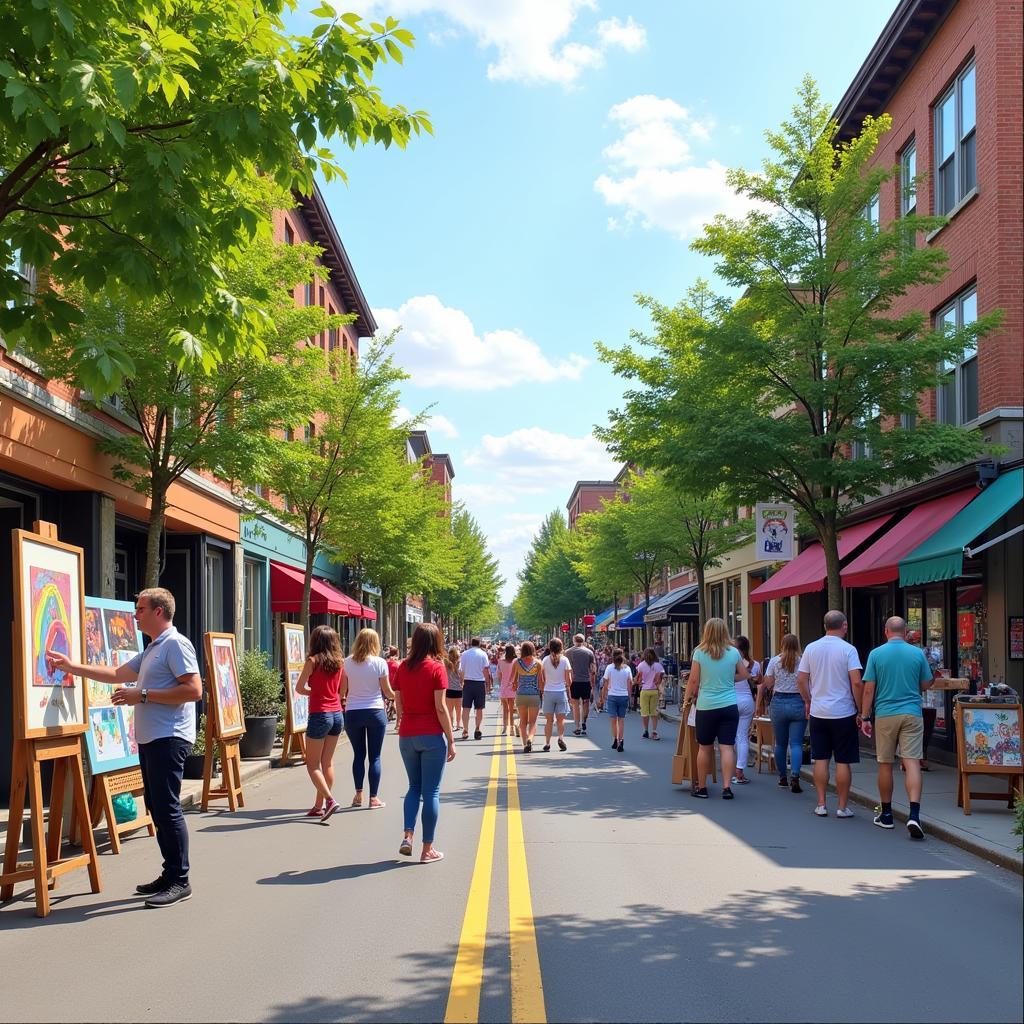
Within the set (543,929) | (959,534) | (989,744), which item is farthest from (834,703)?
(543,929)

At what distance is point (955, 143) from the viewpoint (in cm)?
1870

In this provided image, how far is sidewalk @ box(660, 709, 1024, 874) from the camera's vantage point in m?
9.48

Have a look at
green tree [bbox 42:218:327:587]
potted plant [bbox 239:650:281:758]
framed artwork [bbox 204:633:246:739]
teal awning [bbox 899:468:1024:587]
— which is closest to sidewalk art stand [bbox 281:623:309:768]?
potted plant [bbox 239:650:281:758]

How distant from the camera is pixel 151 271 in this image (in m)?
7.34

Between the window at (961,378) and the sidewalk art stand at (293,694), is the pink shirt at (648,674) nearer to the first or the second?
the window at (961,378)

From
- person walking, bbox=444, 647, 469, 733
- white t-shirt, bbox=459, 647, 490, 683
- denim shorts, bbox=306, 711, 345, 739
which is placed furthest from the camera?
white t-shirt, bbox=459, 647, 490, 683

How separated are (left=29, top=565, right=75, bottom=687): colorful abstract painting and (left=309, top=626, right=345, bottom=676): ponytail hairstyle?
392cm

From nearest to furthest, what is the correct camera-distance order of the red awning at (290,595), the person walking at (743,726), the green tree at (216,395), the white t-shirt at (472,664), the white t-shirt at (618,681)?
the green tree at (216,395) < the person walking at (743,726) < the white t-shirt at (618,681) < the white t-shirt at (472,664) < the red awning at (290,595)

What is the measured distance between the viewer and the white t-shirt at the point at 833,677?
39.5ft

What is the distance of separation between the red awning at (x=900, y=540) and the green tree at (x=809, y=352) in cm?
62

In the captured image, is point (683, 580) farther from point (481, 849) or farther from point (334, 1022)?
point (334, 1022)

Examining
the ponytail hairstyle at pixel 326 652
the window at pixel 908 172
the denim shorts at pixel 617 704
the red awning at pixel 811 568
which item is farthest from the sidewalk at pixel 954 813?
the window at pixel 908 172

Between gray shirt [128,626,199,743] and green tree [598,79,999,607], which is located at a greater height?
green tree [598,79,999,607]

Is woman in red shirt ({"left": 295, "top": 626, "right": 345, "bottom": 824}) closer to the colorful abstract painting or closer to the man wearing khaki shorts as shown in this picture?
the colorful abstract painting
